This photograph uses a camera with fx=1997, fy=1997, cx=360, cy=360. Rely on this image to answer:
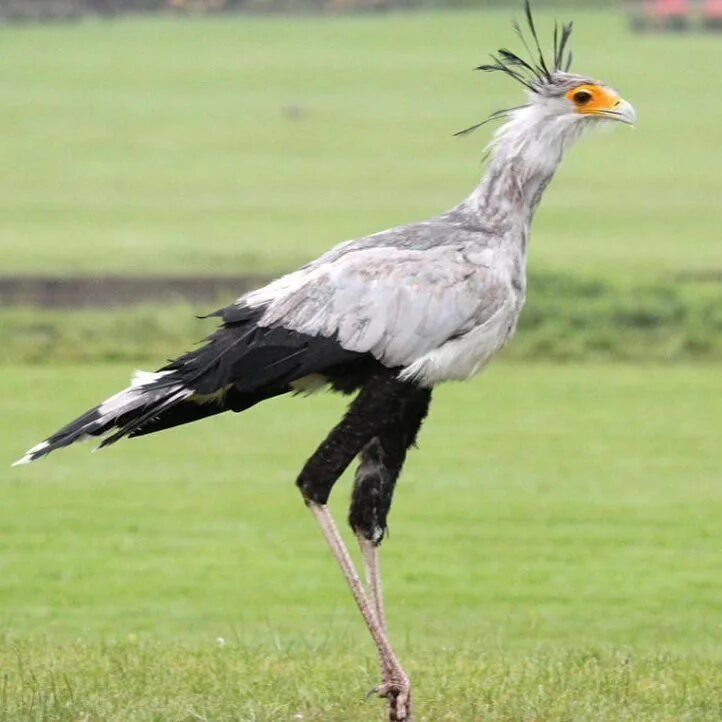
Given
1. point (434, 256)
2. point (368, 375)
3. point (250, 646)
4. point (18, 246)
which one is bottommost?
point (18, 246)

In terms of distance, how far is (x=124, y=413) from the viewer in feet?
23.9

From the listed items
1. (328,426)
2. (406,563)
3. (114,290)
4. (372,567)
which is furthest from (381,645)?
(114,290)

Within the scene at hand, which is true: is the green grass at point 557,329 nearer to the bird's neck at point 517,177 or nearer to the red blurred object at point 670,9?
the bird's neck at point 517,177

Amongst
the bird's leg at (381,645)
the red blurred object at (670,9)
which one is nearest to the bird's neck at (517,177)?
the bird's leg at (381,645)

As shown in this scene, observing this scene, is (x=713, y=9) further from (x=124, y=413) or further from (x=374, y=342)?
(x=124, y=413)

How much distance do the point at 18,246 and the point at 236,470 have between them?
1446cm

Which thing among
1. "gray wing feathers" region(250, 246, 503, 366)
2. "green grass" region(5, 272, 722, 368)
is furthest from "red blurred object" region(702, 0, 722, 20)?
"gray wing feathers" region(250, 246, 503, 366)

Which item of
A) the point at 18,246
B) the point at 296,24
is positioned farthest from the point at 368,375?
the point at 296,24

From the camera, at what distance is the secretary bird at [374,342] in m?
7.19

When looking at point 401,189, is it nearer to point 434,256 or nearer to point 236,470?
point 236,470

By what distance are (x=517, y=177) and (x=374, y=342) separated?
2.98ft

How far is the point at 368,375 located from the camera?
7344 mm

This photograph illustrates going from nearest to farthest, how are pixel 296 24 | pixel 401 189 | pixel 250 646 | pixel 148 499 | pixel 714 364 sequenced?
pixel 250 646 → pixel 148 499 → pixel 714 364 → pixel 401 189 → pixel 296 24

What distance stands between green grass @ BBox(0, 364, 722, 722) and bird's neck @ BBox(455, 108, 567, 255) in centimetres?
175
